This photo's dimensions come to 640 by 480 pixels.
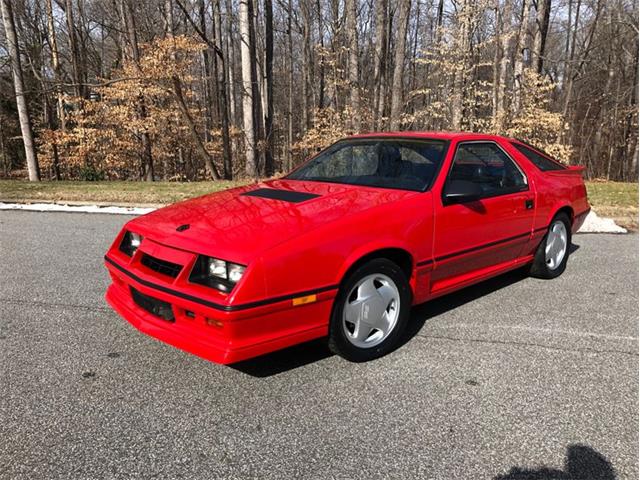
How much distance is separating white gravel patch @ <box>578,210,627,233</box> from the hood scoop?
17.8 ft

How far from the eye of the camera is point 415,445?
2396 millimetres

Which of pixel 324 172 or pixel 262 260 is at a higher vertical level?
pixel 324 172

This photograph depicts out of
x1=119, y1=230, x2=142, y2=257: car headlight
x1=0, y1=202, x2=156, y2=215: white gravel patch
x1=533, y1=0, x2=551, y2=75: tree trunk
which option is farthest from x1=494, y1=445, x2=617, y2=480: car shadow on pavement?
x1=533, y1=0, x2=551, y2=75: tree trunk

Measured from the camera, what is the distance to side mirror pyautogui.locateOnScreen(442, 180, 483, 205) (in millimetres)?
3602

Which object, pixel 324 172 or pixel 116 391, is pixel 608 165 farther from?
pixel 116 391

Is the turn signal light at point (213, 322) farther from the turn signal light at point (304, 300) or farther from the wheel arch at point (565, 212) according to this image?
the wheel arch at point (565, 212)

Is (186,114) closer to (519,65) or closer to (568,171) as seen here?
(519,65)

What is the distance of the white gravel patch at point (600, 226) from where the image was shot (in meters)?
7.45

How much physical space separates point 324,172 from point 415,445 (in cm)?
251

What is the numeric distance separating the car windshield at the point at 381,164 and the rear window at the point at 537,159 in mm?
1250

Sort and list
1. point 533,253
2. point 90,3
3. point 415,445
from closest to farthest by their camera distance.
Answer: point 415,445
point 533,253
point 90,3

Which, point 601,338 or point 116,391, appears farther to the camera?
point 601,338

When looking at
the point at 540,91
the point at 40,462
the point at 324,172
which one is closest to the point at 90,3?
the point at 540,91

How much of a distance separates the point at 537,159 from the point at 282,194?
273 cm
